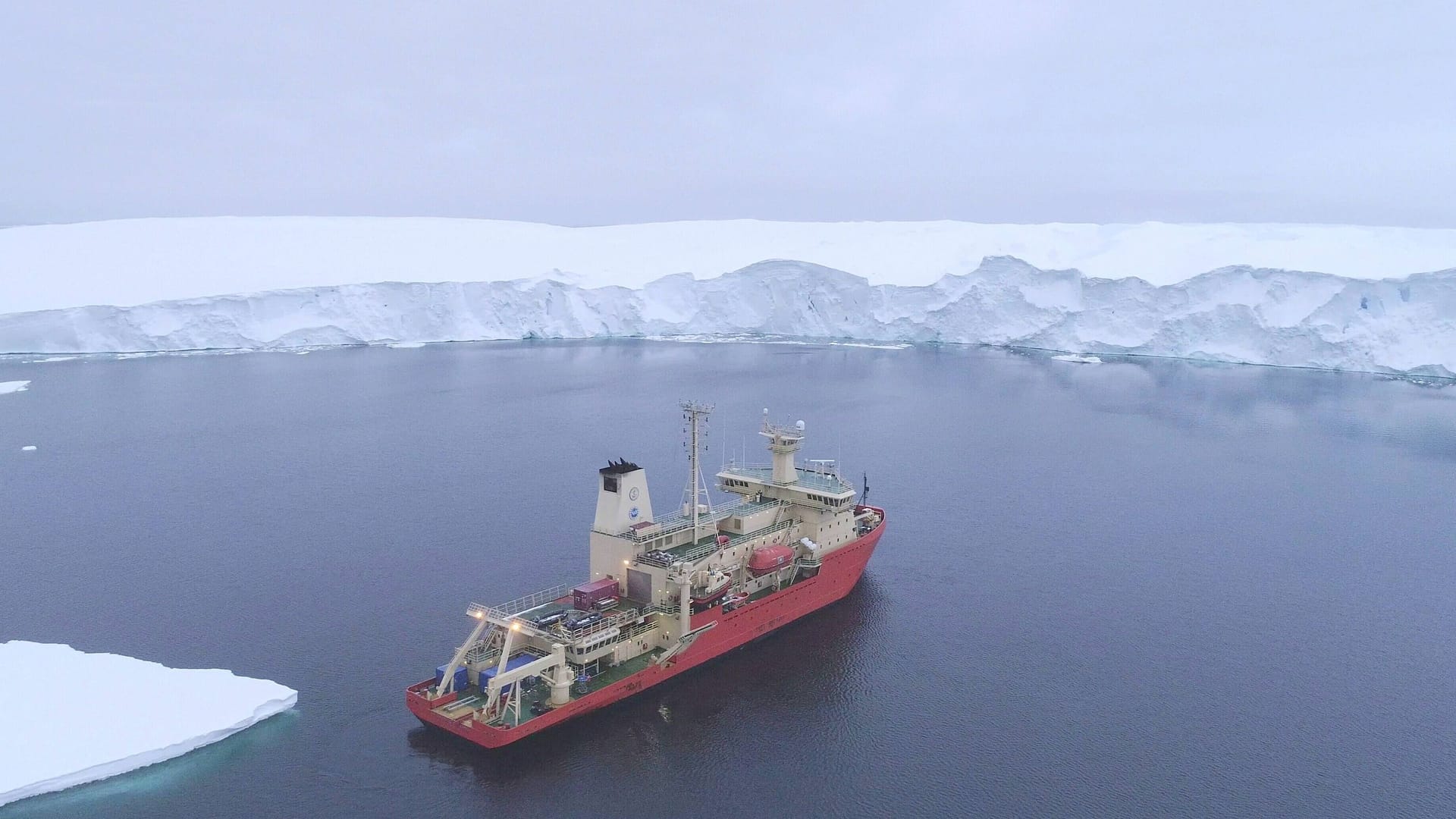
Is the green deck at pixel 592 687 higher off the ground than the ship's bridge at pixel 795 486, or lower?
lower

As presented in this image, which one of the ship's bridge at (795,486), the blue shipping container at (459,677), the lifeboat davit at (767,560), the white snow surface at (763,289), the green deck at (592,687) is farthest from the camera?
the white snow surface at (763,289)

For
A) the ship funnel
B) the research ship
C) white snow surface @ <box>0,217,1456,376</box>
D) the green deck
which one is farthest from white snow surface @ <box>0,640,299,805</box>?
white snow surface @ <box>0,217,1456,376</box>

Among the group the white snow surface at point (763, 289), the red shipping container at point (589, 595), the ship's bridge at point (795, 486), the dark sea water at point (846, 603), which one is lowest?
the dark sea water at point (846, 603)

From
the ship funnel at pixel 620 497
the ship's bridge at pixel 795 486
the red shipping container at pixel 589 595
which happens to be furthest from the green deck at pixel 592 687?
the ship's bridge at pixel 795 486

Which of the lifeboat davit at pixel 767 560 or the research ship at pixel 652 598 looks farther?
the lifeboat davit at pixel 767 560

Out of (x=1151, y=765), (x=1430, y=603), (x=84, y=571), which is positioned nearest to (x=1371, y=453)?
(x=1430, y=603)

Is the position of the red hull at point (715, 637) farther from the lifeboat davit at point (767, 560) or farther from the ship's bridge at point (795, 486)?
the ship's bridge at point (795, 486)

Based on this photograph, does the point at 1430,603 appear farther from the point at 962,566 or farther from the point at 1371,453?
the point at 1371,453
